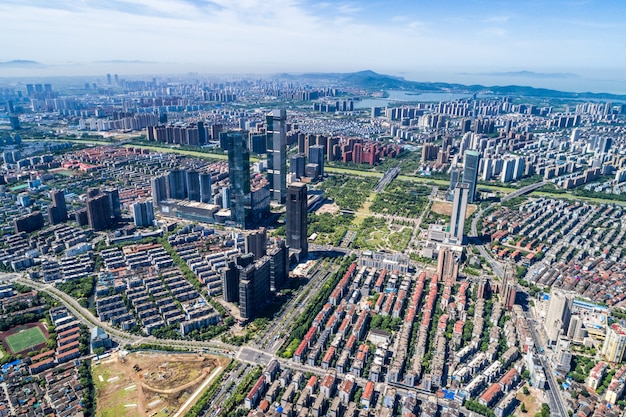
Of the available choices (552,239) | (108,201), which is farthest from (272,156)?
(552,239)

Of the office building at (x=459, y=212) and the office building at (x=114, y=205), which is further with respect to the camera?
the office building at (x=114, y=205)

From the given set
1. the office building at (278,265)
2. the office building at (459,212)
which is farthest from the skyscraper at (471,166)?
the office building at (278,265)

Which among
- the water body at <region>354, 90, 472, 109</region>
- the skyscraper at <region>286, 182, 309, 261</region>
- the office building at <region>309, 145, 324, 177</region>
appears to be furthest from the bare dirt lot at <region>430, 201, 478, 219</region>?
the water body at <region>354, 90, 472, 109</region>

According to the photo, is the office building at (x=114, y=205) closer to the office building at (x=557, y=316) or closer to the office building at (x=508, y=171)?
the office building at (x=557, y=316)

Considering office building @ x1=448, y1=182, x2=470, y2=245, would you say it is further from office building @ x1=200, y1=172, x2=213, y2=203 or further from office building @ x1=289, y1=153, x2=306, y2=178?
office building @ x1=200, y1=172, x2=213, y2=203

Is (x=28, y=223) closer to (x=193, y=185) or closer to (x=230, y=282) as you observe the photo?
(x=193, y=185)

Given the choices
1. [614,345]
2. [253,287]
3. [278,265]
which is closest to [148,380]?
[253,287]
